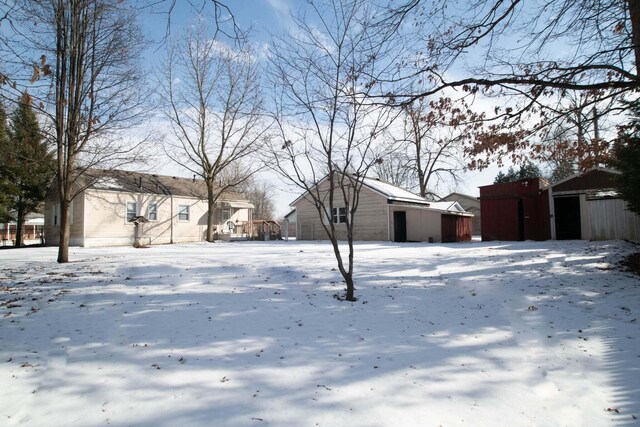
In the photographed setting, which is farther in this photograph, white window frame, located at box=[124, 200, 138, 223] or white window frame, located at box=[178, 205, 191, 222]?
white window frame, located at box=[178, 205, 191, 222]

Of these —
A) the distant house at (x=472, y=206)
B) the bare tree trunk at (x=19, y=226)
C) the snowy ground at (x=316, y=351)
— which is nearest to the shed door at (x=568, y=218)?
the snowy ground at (x=316, y=351)

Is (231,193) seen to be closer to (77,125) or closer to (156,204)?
(156,204)

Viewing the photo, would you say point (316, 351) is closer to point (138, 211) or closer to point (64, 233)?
point (64, 233)

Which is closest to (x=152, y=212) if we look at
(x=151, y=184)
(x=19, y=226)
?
(x=151, y=184)

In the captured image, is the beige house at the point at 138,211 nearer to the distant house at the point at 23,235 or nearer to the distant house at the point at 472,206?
the distant house at the point at 23,235

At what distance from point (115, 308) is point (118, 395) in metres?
3.07

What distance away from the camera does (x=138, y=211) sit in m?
23.0

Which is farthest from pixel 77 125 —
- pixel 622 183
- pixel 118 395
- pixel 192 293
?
pixel 622 183

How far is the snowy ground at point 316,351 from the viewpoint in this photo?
3.20 meters

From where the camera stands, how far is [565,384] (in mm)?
3734

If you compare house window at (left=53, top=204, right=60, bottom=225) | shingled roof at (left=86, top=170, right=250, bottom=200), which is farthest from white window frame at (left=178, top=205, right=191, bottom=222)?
house window at (left=53, top=204, right=60, bottom=225)

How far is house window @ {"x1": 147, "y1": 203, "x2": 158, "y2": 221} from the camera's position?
77.9 feet

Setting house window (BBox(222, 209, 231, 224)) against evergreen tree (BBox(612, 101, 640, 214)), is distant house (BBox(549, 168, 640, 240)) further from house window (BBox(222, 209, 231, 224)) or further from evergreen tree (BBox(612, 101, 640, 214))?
house window (BBox(222, 209, 231, 224))

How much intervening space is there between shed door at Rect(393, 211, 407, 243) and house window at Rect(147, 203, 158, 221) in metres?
15.8
